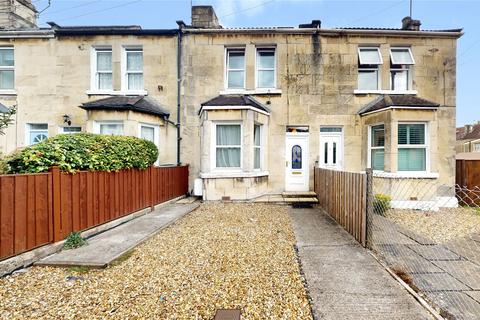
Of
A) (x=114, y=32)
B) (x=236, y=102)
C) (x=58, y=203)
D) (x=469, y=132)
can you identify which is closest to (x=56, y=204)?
(x=58, y=203)

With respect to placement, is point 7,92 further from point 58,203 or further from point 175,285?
point 175,285

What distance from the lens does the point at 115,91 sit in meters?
11.4

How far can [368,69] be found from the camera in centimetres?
1112

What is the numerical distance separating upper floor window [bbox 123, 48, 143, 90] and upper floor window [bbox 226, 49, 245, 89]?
160 inches

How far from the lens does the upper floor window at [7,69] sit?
11.6 metres

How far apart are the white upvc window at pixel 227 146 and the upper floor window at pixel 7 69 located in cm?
1013

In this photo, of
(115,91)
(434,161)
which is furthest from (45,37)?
(434,161)

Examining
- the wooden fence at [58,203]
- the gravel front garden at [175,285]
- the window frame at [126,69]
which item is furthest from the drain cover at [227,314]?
the window frame at [126,69]

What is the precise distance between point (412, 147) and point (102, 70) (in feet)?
44.6

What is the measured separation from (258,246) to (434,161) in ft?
27.8

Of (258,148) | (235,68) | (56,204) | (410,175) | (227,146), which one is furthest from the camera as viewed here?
(235,68)

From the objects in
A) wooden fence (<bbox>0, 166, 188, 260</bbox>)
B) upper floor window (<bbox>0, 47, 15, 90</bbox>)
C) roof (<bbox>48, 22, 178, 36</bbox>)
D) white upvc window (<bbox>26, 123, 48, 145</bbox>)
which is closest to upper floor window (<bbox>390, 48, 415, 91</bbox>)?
roof (<bbox>48, 22, 178, 36</bbox>)

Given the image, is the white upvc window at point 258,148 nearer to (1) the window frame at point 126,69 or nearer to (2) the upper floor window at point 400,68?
(1) the window frame at point 126,69

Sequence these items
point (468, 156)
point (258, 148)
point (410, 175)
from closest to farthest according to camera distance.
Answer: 1. point (410, 175)
2. point (258, 148)
3. point (468, 156)
